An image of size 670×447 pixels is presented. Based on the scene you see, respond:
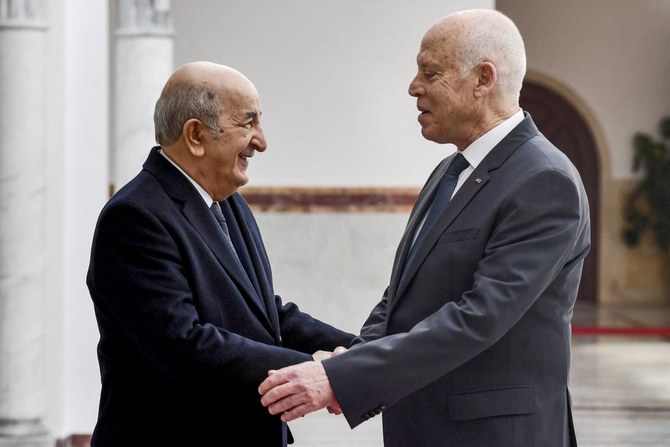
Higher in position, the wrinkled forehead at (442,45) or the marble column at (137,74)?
the wrinkled forehead at (442,45)

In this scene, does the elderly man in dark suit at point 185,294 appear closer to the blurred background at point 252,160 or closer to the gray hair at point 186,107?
the gray hair at point 186,107

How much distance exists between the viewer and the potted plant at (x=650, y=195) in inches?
572

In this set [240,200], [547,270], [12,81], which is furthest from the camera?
[12,81]

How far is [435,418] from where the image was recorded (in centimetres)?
296

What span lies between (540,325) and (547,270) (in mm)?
171

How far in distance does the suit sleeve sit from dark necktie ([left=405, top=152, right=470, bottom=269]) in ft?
0.88

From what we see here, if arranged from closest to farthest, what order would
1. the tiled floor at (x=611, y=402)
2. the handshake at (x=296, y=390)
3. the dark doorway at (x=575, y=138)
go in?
the handshake at (x=296, y=390) < the tiled floor at (x=611, y=402) < the dark doorway at (x=575, y=138)

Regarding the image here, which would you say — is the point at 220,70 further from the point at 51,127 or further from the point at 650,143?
the point at 650,143

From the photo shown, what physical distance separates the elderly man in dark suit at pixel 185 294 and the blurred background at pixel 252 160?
3.05m

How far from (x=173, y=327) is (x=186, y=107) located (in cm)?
57

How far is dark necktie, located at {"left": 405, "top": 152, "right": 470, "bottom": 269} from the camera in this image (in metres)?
3.11

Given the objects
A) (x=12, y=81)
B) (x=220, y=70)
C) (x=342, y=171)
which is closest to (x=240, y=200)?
(x=220, y=70)

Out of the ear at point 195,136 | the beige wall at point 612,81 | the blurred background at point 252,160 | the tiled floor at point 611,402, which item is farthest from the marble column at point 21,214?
the beige wall at point 612,81

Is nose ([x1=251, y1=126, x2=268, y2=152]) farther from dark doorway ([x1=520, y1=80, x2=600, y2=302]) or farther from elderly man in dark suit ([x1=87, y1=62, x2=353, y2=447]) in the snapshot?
dark doorway ([x1=520, y1=80, x2=600, y2=302])
